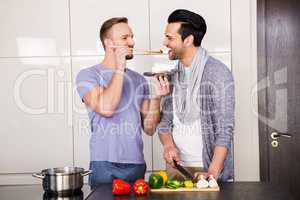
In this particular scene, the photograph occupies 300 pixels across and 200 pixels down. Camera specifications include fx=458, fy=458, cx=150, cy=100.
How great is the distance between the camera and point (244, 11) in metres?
2.82

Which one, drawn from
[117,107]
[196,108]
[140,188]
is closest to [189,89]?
[196,108]

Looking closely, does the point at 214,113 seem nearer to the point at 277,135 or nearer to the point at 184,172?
the point at 184,172

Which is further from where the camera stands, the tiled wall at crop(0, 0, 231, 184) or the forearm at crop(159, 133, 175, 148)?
the tiled wall at crop(0, 0, 231, 184)

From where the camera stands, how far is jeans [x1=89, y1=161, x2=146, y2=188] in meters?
2.59

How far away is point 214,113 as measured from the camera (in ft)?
8.68

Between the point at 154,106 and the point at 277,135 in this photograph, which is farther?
the point at 277,135

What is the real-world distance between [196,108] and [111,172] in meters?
0.61

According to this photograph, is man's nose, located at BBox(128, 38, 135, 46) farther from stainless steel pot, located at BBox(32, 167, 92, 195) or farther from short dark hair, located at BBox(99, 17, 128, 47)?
stainless steel pot, located at BBox(32, 167, 92, 195)

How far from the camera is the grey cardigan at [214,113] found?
262 centimetres

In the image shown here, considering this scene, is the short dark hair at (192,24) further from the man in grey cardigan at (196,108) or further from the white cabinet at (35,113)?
the white cabinet at (35,113)

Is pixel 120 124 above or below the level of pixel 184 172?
above

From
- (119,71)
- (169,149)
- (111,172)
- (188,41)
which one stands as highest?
(188,41)

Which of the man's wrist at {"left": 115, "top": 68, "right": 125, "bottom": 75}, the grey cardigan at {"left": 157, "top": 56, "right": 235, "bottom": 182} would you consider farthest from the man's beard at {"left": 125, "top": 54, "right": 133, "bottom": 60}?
the grey cardigan at {"left": 157, "top": 56, "right": 235, "bottom": 182}

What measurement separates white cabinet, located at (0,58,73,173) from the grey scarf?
2.32 feet
